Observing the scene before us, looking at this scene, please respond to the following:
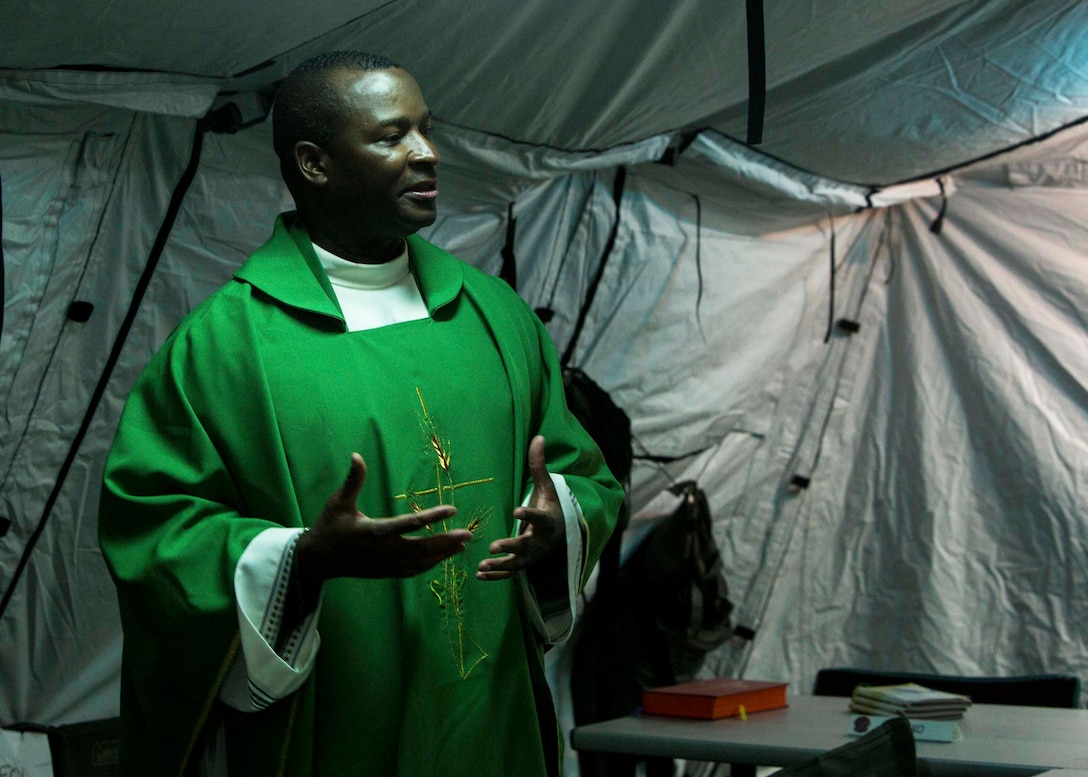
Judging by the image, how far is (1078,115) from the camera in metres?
3.12

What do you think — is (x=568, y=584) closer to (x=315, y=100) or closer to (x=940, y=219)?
(x=315, y=100)

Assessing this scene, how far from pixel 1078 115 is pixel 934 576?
131 centimetres

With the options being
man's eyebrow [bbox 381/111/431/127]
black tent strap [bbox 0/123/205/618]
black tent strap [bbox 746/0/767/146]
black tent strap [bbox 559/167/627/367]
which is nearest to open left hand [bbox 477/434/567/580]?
man's eyebrow [bbox 381/111/431/127]

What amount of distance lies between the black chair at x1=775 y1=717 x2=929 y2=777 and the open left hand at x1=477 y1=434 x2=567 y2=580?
0.38 metres

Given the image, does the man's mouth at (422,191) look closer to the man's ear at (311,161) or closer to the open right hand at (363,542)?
the man's ear at (311,161)

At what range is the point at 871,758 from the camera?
1.66 metres

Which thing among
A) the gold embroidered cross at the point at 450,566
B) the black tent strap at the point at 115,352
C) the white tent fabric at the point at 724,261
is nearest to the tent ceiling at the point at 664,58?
the white tent fabric at the point at 724,261

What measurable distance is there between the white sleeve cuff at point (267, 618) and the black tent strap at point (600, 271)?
178cm

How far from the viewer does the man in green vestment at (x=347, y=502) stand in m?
1.39

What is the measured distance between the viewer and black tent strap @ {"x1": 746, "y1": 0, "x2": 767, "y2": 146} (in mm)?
1867

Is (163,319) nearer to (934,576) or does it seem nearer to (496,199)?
(496,199)

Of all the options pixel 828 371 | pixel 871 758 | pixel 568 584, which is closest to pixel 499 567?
pixel 568 584

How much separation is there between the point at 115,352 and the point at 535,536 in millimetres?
1218

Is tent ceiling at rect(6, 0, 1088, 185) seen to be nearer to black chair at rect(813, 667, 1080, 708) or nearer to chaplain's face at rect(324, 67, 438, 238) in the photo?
chaplain's face at rect(324, 67, 438, 238)
